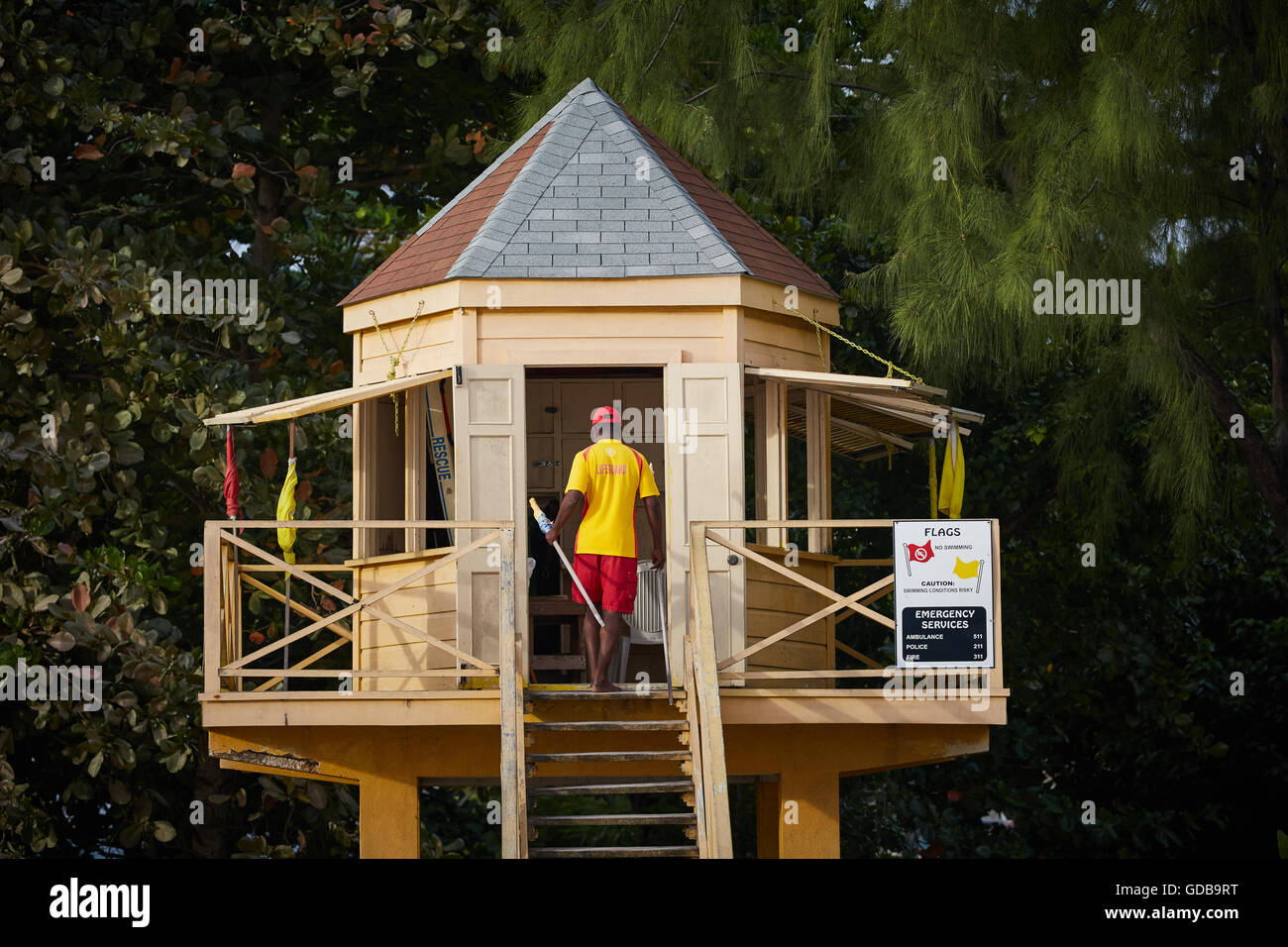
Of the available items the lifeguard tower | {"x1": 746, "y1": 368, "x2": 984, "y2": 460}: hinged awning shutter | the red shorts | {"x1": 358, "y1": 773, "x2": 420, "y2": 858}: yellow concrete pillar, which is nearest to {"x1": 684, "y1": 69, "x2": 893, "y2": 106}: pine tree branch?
{"x1": 746, "y1": 368, "x2": 984, "y2": 460}: hinged awning shutter

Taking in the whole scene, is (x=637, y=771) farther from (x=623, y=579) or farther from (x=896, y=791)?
(x=896, y=791)

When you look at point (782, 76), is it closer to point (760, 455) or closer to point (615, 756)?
point (760, 455)

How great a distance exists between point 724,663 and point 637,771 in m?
0.81

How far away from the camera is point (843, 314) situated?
2005 centimetres

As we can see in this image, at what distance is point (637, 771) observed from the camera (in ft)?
36.2

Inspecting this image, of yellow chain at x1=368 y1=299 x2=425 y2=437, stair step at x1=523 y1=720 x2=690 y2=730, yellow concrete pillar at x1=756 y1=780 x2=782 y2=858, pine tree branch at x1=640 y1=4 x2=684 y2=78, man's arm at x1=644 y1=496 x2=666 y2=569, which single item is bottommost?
yellow concrete pillar at x1=756 y1=780 x2=782 y2=858

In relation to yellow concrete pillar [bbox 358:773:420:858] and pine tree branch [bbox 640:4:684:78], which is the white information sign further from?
pine tree branch [bbox 640:4:684:78]

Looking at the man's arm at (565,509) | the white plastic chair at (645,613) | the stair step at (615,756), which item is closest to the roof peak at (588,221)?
the man's arm at (565,509)

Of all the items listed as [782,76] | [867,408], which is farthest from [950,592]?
[782,76]

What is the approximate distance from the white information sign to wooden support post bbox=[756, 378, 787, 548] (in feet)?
4.74

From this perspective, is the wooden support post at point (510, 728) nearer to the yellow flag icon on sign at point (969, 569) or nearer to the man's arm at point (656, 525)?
the man's arm at point (656, 525)

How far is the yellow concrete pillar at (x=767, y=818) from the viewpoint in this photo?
547 inches

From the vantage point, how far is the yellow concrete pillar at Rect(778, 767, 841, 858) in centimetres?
1192
